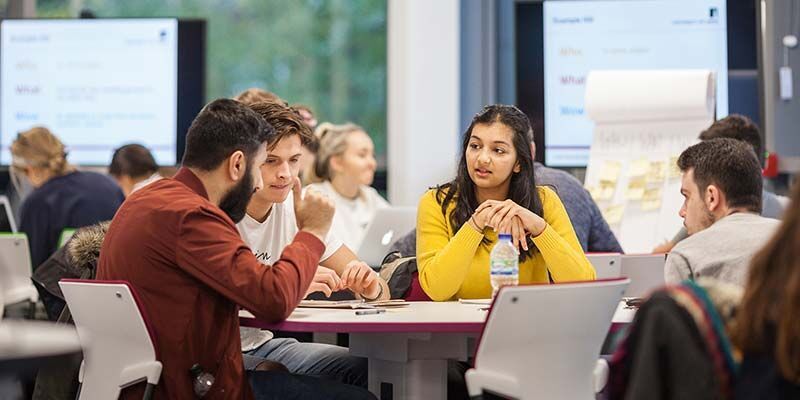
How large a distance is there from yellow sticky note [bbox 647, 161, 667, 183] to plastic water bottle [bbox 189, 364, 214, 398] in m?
3.21

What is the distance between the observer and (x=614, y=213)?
17.6 ft

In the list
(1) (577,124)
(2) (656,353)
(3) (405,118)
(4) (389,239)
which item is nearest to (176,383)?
(2) (656,353)

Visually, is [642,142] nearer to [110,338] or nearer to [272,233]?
[272,233]

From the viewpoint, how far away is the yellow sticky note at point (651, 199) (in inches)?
208

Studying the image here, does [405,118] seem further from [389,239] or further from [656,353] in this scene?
[656,353]

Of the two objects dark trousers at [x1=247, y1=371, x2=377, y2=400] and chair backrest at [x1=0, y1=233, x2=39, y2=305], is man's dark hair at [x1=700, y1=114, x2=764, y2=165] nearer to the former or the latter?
dark trousers at [x1=247, y1=371, x2=377, y2=400]

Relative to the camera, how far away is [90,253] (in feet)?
10.5

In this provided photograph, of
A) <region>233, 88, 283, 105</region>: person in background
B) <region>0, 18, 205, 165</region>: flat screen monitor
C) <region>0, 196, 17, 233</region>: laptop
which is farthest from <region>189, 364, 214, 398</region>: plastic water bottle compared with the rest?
<region>0, 18, 205, 165</region>: flat screen monitor

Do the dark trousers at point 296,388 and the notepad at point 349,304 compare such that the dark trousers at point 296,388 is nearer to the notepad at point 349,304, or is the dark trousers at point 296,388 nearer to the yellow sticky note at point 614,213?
the notepad at point 349,304

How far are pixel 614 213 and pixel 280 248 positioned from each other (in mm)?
2309

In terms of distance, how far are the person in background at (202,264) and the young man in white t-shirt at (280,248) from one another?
0.47 meters

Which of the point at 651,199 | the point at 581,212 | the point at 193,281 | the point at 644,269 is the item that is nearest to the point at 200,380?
the point at 193,281

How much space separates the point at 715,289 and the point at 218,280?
4.19 ft

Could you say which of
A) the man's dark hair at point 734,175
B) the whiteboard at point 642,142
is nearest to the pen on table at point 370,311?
the man's dark hair at point 734,175
